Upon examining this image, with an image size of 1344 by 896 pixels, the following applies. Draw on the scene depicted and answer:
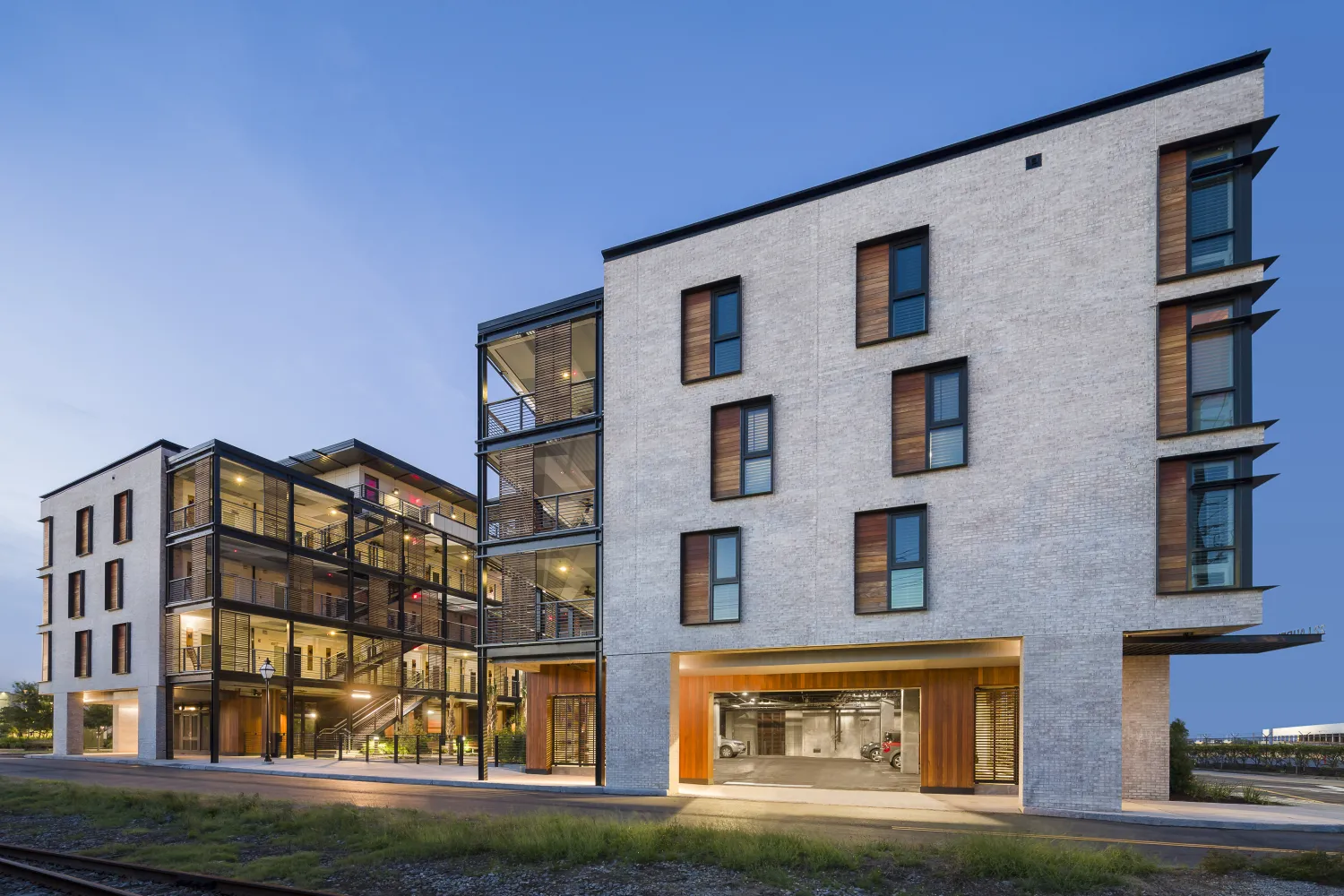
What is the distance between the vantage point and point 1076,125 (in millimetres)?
17125

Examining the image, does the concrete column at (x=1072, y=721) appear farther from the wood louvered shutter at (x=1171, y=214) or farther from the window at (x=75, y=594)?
the window at (x=75, y=594)

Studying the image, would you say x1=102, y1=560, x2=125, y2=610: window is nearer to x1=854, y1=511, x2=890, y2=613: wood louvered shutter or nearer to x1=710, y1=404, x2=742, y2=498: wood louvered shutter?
x1=710, y1=404, x2=742, y2=498: wood louvered shutter

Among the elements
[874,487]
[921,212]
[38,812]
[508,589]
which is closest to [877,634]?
[874,487]

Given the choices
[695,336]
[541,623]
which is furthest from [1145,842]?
[541,623]

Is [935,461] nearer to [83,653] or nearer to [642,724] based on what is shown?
[642,724]

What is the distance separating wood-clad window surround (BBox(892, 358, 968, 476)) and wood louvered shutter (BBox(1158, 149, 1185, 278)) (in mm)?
4028

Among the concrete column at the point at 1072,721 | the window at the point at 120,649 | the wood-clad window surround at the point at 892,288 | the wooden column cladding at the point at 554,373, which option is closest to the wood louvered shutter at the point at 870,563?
the concrete column at the point at 1072,721

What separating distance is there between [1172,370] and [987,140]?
19.7 ft

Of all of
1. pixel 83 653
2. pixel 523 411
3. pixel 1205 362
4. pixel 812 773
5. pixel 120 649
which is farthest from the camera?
pixel 83 653

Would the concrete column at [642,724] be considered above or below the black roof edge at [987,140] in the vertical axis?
below

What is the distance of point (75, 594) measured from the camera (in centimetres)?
3997

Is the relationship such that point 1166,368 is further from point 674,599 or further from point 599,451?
point 599,451

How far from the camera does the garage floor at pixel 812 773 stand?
20.2 metres

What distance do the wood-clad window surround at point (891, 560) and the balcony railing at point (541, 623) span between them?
763 centimetres
